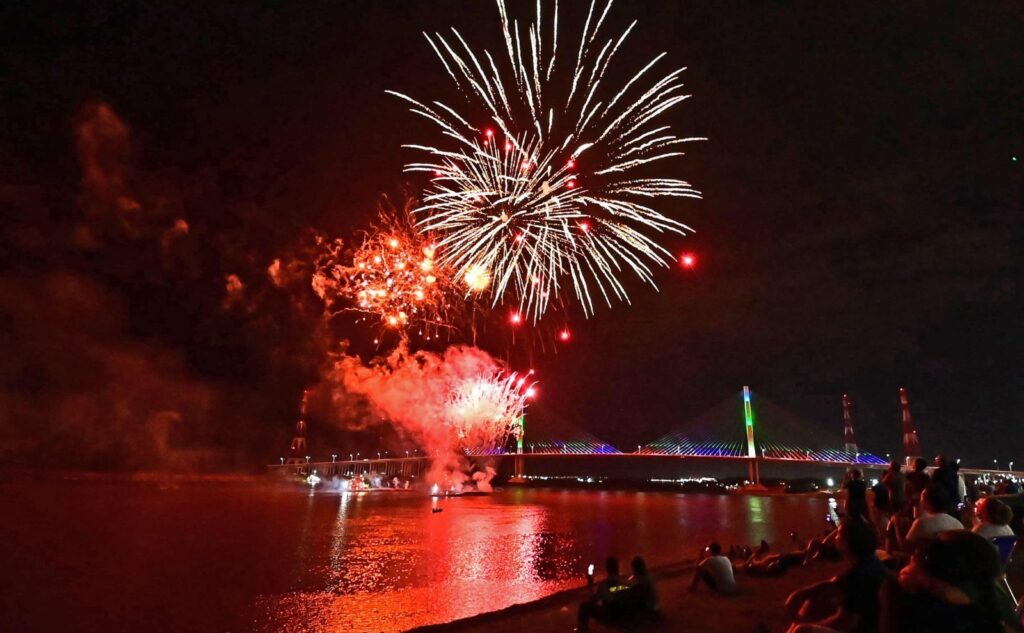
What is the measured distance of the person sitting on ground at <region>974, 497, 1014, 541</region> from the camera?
5715mm

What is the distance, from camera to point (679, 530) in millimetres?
21938

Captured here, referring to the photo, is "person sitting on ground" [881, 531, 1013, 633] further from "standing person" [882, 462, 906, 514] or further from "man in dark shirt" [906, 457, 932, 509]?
"standing person" [882, 462, 906, 514]

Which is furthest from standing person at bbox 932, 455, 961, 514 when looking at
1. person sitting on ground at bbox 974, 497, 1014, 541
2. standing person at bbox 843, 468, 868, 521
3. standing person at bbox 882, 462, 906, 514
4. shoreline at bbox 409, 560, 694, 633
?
shoreline at bbox 409, 560, 694, 633

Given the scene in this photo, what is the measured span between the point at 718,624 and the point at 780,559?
3.22 meters

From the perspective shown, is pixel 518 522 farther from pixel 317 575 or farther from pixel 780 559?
pixel 780 559

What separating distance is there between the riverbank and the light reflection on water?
1.09 metres

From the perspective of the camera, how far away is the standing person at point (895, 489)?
8.48 meters

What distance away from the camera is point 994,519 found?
582 centimetres

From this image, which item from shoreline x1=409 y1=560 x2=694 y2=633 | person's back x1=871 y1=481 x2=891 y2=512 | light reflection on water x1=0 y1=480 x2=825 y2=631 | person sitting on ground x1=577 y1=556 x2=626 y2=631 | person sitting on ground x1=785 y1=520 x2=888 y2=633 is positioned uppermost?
person's back x1=871 y1=481 x2=891 y2=512

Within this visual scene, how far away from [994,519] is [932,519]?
3.81 ft

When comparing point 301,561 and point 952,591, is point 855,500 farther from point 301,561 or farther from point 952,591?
point 301,561

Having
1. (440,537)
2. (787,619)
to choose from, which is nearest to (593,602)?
(787,619)

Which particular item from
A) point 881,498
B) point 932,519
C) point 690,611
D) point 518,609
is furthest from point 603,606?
point 881,498

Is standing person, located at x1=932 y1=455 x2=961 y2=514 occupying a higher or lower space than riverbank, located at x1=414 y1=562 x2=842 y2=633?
higher
